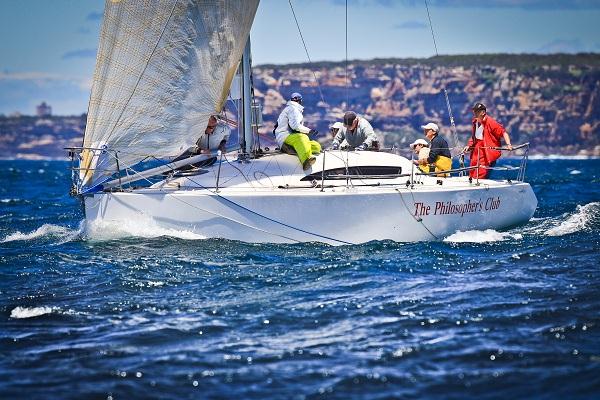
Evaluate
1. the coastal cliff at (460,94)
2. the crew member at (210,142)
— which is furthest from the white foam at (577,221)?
the coastal cliff at (460,94)

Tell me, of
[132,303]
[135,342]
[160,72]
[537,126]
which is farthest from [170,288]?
[537,126]

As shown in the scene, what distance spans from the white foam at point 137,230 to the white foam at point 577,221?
617 centimetres

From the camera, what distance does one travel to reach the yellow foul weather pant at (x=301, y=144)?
625 inches

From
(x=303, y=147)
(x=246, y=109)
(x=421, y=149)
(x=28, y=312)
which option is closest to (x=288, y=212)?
(x=303, y=147)

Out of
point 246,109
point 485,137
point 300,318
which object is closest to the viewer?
point 300,318

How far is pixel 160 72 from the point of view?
51.0 ft

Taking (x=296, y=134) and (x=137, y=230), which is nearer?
(x=137, y=230)

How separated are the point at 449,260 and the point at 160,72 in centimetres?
555

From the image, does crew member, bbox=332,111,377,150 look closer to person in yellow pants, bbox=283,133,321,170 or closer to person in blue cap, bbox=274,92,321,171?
person in blue cap, bbox=274,92,321,171

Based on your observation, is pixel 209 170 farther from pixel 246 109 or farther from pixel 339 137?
pixel 339 137

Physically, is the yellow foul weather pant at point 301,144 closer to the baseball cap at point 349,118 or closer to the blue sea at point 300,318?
the baseball cap at point 349,118

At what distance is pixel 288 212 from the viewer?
15.1 meters

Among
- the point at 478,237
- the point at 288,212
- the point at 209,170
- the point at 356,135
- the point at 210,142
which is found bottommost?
the point at 478,237

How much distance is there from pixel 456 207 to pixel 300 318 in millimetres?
6166
